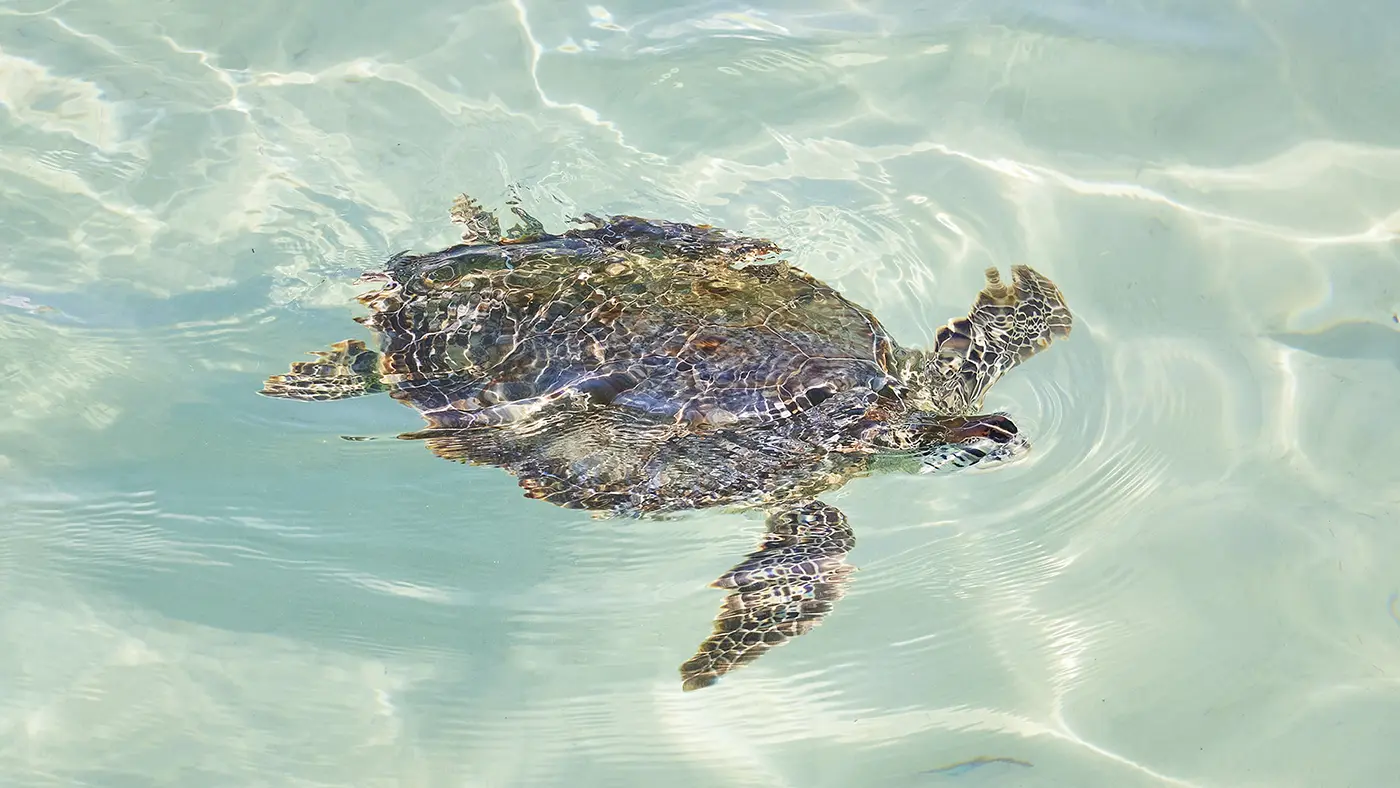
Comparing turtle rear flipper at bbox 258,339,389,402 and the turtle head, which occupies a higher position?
turtle rear flipper at bbox 258,339,389,402

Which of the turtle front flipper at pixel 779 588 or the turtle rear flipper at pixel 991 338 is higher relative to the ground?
the turtle rear flipper at pixel 991 338

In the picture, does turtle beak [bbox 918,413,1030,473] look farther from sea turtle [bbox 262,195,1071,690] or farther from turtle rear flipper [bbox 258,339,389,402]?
turtle rear flipper [bbox 258,339,389,402]

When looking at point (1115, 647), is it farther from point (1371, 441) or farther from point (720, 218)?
point (720, 218)

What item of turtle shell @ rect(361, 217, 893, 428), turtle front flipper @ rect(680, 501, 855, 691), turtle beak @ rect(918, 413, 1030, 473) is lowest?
turtle front flipper @ rect(680, 501, 855, 691)

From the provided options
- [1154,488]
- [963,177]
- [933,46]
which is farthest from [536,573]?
[933,46]

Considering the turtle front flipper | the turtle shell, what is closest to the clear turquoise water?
the turtle front flipper

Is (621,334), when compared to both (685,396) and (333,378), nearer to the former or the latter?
(685,396)

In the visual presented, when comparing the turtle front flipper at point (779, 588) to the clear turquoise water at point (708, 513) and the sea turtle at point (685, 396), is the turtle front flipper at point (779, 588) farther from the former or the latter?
the clear turquoise water at point (708, 513)

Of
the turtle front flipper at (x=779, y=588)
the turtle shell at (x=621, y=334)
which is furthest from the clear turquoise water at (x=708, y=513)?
the turtle shell at (x=621, y=334)
